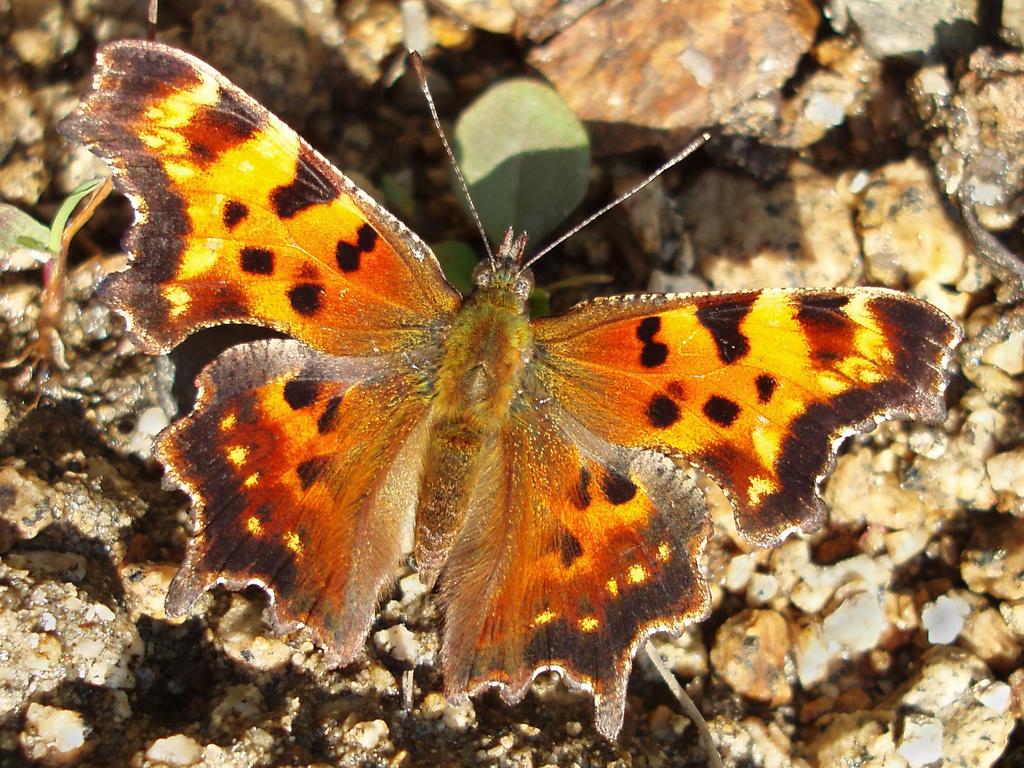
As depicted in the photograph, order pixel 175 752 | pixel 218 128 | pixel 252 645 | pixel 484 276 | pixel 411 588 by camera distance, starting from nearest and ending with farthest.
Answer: pixel 175 752
pixel 218 128
pixel 252 645
pixel 484 276
pixel 411 588

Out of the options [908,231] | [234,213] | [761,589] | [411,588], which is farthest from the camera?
[908,231]

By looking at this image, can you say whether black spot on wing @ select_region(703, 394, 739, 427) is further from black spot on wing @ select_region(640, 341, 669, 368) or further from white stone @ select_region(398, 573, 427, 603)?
white stone @ select_region(398, 573, 427, 603)

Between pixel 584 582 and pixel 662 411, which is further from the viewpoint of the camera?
pixel 662 411

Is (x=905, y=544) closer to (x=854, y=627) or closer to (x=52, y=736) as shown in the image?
(x=854, y=627)

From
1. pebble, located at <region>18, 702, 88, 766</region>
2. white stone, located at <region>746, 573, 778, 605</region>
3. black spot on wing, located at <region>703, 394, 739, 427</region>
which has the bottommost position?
white stone, located at <region>746, 573, 778, 605</region>

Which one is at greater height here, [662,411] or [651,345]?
[651,345]

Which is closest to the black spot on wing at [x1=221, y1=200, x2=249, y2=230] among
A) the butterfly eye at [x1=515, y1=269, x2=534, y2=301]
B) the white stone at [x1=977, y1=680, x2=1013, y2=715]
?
the butterfly eye at [x1=515, y1=269, x2=534, y2=301]

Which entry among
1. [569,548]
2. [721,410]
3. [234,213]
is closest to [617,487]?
[569,548]
